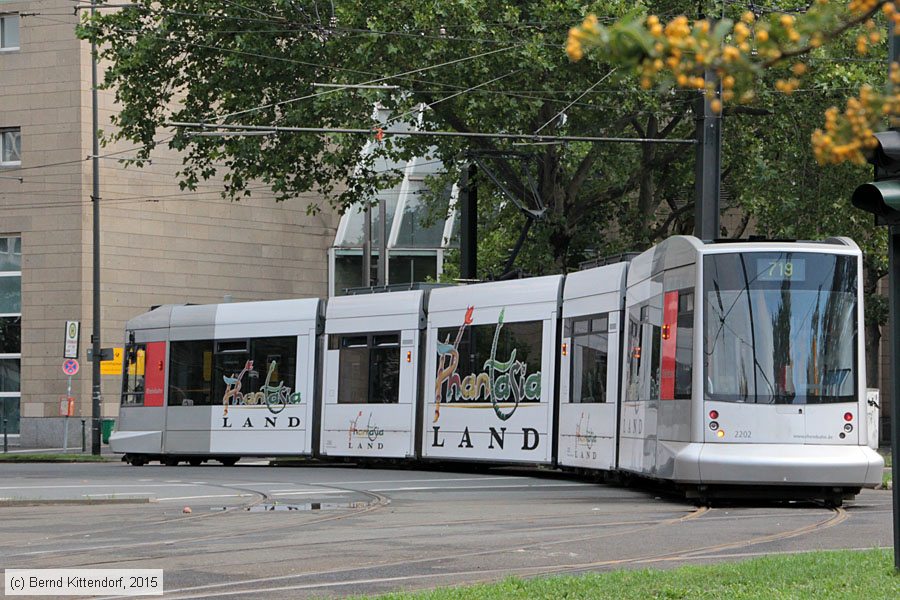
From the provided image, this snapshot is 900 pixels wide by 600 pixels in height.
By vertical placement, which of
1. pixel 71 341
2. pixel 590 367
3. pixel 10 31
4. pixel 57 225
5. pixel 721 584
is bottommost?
pixel 721 584

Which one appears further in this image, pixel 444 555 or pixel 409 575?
pixel 444 555

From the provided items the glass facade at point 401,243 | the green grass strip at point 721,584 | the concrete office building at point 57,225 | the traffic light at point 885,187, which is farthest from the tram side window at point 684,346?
the glass facade at point 401,243

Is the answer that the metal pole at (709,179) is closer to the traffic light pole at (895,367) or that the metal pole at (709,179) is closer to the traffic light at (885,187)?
the traffic light pole at (895,367)

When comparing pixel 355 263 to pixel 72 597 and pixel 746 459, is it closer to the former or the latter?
pixel 746 459

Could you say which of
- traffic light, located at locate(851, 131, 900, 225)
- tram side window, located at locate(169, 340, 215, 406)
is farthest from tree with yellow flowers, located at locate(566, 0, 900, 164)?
tram side window, located at locate(169, 340, 215, 406)

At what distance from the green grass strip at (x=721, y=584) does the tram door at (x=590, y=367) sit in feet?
34.5

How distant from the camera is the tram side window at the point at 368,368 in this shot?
25344 millimetres

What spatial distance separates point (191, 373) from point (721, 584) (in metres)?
20.7

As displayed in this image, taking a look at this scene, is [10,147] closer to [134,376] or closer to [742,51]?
[134,376]

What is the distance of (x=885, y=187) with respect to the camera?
8336 millimetres

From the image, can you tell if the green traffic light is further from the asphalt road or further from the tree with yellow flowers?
the tree with yellow flowers

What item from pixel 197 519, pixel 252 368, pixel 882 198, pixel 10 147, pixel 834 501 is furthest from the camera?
pixel 10 147

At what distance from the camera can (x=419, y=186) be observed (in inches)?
2104

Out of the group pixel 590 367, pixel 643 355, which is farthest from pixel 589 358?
pixel 643 355
